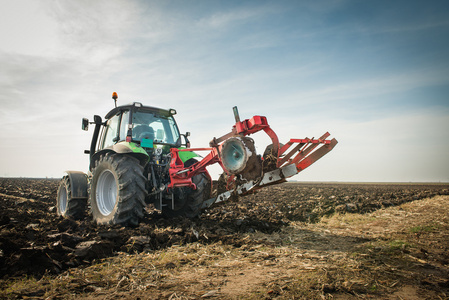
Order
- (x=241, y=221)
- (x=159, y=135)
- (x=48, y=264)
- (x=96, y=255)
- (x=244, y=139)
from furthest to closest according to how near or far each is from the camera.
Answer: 1. (x=159, y=135)
2. (x=241, y=221)
3. (x=244, y=139)
4. (x=96, y=255)
5. (x=48, y=264)

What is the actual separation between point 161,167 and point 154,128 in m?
1.15

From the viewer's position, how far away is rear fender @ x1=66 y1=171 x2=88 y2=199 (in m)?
6.09

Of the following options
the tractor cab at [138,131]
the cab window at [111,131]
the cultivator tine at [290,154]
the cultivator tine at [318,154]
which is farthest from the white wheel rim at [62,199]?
the cultivator tine at [318,154]

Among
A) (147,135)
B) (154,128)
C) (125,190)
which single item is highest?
(154,128)

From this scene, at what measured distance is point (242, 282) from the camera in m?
2.60

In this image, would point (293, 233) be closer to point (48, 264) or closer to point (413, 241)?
point (413, 241)

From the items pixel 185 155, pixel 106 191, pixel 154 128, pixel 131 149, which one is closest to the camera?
pixel 131 149

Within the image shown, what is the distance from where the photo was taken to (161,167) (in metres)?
5.45

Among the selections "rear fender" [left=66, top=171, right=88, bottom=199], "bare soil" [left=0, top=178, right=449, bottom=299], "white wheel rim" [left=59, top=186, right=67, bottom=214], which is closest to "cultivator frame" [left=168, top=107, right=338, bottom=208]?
"bare soil" [left=0, top=178, right=449, bottom=299]

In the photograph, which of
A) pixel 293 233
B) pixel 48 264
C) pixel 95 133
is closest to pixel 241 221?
pixel 293 233

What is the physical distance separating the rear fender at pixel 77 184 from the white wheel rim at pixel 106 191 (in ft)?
3.76

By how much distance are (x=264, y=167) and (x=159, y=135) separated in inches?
117

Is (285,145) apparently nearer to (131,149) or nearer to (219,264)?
(219,264)

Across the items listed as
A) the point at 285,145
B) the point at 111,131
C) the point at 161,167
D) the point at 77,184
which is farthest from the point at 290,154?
the point at 77,184
